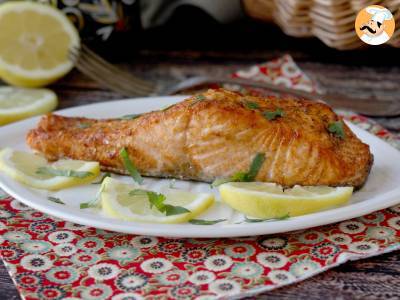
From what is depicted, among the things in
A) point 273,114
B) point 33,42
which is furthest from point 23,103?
point 273,114

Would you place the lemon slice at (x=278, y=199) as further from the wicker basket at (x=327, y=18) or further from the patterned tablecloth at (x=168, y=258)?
the wicker basket at (x=327, y=18)

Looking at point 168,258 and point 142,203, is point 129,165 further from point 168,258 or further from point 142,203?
point 168,258

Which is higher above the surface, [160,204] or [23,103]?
[160,204]

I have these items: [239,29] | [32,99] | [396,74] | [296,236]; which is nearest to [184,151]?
[296,236]

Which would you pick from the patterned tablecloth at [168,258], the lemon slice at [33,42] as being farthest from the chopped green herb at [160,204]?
the lemon slice at [33,42]

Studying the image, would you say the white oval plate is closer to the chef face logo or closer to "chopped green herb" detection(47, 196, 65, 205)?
"chopped green herb" detection(47, 196, 65, 205)

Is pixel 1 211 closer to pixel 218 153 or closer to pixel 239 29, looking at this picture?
pixel 218 153

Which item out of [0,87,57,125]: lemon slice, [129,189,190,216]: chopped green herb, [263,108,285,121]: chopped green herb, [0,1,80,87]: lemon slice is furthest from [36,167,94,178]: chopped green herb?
[0,1,80,87]: lemon slice
